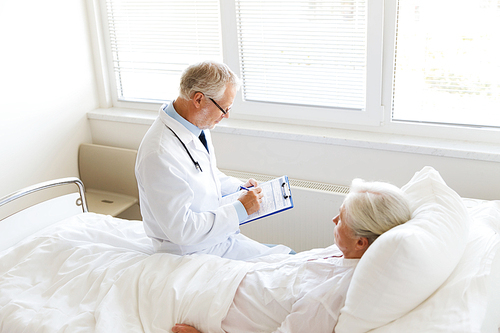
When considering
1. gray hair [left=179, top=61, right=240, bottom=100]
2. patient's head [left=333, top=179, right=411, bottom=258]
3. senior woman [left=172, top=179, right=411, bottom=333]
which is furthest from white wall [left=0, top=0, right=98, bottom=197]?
patient's head [left=333, top=179, right=411, bottom=258]

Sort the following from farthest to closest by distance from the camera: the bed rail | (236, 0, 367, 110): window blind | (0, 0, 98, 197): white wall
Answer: (0, 0, 98, 197): white wall → (236, 0, 367, 110): window blind → the bed rail

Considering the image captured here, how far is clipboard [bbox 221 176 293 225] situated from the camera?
212cm

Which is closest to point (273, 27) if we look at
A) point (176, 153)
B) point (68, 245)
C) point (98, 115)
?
point (176, 153)

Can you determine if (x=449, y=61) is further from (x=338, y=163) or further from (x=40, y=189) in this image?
(x=40, y=189)

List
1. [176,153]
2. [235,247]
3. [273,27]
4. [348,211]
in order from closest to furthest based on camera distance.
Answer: [348,211]
[176,153]
[235,247]
[273,27]

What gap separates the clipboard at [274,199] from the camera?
2121 mm

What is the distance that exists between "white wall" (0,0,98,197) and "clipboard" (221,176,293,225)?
5.95ft

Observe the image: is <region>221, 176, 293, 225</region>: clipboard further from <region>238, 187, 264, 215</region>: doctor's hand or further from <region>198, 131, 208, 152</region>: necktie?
<region>198, 131, 208, 152</region>: necktie

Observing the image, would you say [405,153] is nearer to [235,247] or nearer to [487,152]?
[487,152]

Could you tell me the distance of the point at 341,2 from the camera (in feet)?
8.75

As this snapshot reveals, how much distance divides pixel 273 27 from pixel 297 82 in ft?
1.20

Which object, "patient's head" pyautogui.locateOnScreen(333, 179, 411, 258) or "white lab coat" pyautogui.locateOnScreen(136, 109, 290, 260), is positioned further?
"white lab coat" pyautogui.locateOnScreen(136, 109, 290, 260)

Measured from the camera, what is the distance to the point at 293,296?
5.48 ft

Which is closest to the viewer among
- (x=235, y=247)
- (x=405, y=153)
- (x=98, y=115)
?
(x=235, y=247)
